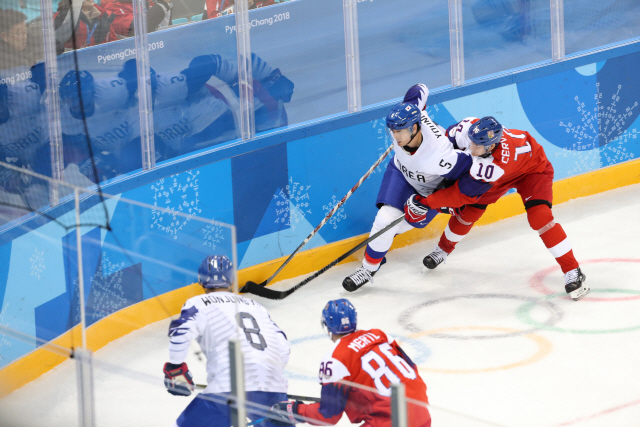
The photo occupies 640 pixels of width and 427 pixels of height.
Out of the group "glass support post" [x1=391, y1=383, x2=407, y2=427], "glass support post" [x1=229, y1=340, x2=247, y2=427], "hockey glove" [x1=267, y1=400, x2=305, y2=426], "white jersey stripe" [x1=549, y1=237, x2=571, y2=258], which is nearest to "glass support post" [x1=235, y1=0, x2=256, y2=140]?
"white jersey stripe" [x1=549, y1=237, x2=571, y2=258]

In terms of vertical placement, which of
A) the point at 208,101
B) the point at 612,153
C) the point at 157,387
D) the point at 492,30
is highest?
the point at 492,30

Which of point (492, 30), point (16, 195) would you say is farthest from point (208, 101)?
point (492, 30)

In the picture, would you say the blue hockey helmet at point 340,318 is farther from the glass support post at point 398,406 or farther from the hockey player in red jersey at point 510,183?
the hockey player in red jersey at point 510,183

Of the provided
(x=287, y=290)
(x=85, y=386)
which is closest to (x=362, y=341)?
(x=85, y=386)

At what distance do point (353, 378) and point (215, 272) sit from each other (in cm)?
56

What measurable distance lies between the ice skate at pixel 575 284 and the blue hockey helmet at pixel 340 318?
230cm

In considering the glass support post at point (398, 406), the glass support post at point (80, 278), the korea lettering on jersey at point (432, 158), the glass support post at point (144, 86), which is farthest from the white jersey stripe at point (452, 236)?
the glass support post at point (398, 406)

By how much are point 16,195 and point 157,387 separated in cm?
118

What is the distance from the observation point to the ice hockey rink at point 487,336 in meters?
3.15

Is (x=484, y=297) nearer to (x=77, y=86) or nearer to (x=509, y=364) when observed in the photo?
(x=509, y=364)

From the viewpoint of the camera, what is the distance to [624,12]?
22.7 feet

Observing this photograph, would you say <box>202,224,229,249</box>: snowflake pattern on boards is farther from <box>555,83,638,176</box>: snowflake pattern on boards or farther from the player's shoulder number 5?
<box>555,83,638,176</box>: snowflake pattern on boards

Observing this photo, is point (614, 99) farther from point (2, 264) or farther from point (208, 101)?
point (2, 264)

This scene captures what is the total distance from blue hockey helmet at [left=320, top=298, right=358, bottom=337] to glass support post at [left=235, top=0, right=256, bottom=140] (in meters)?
2.56
